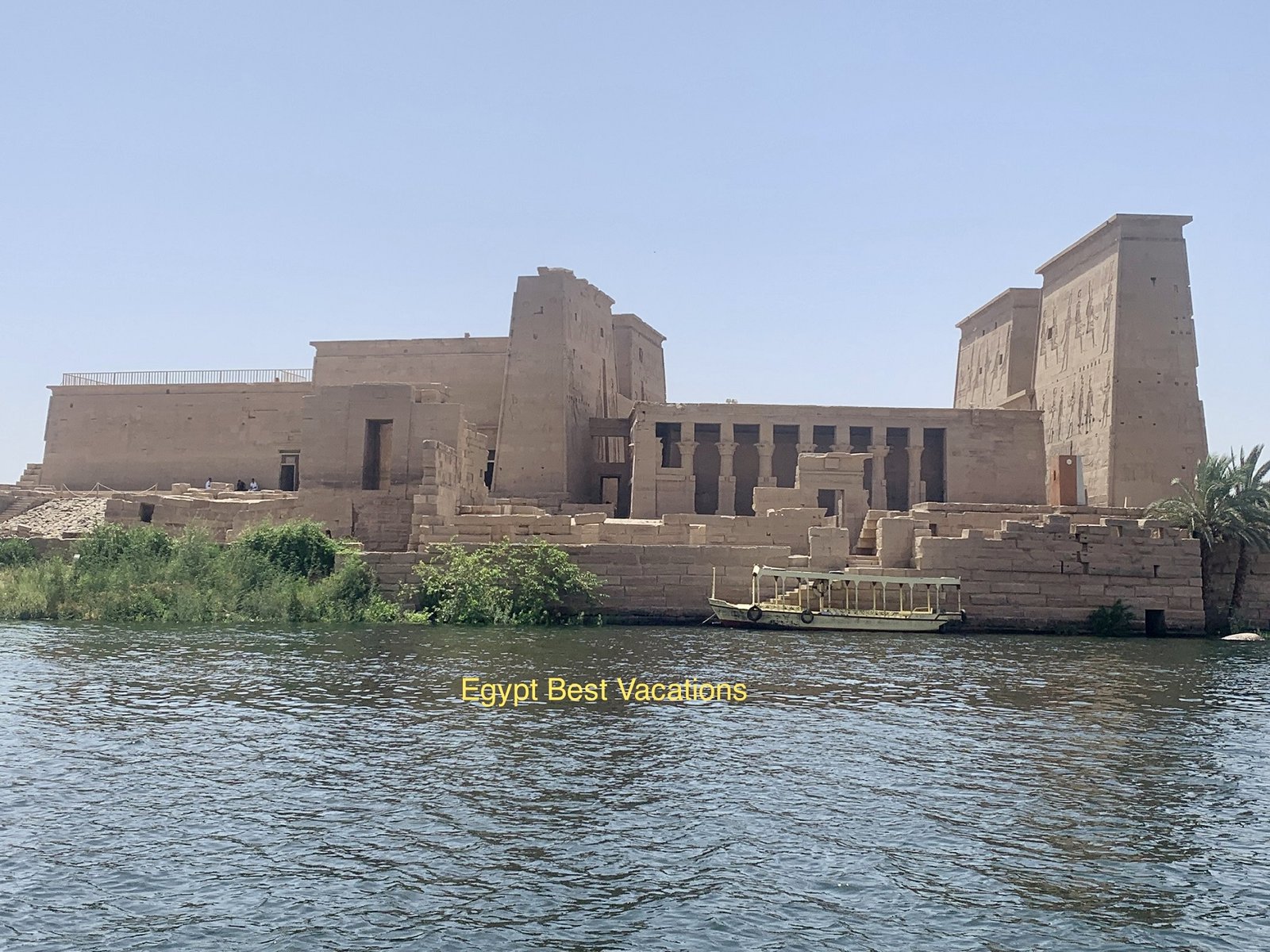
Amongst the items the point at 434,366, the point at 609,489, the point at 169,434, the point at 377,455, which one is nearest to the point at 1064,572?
the point at 377,455

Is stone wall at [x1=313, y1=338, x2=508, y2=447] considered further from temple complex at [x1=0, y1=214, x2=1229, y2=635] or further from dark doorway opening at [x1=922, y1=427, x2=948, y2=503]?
dark doorway opening at [x1=922, y1=427, x2=948, y2=503]

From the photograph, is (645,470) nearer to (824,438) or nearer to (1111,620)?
(824,438)

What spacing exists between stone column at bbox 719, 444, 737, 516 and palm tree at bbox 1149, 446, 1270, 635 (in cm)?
1346

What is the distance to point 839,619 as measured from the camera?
73.5 feet

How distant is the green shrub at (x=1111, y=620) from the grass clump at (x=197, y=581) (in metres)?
13.1

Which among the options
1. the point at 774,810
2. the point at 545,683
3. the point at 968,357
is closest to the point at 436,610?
the point at 545,683

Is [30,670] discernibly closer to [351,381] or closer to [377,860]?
[377,860]

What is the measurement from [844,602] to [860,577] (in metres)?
0.89

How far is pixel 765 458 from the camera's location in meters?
35.4

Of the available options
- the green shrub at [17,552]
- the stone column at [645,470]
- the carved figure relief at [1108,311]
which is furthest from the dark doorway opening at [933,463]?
the green shrub at [17,552]

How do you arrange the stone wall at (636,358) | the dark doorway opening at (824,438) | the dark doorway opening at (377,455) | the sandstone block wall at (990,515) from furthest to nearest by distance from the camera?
1. the stone wall at (636,358)
2. the dark doorway opening at (824,438)
3. the dark doorway opening at (377,455)
4. the sandstone block wall at (990,515)

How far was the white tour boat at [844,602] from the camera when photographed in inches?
879

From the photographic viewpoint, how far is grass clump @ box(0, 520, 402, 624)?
2259 centimetres

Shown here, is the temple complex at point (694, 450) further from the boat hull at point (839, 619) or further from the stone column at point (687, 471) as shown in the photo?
the boat hull at point (839, 619)
